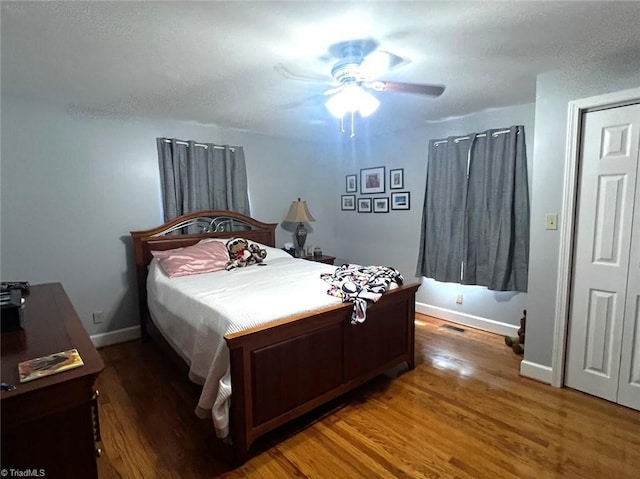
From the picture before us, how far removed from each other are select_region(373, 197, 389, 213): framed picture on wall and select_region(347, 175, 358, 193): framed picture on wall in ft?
1.31

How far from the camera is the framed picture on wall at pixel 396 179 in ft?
13.8

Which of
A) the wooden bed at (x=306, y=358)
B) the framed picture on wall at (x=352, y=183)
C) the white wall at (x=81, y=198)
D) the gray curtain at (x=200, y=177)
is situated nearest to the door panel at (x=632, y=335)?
the wooden bed at (x=306, y=358)

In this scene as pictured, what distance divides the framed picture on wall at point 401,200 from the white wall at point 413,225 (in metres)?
0.06

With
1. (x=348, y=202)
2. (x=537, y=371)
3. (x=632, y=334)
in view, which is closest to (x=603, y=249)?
(x=632, y=334)

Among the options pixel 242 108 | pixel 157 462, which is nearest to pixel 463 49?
pixel 242 108

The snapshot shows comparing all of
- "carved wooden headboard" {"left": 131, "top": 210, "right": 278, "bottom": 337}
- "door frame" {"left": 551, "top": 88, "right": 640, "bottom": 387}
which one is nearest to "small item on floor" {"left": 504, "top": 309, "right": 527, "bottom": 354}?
"door frame" {"left": 551, "top": 88, "right": 640, "bottom": 387}

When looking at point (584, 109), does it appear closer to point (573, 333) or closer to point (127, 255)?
point (573, 333)

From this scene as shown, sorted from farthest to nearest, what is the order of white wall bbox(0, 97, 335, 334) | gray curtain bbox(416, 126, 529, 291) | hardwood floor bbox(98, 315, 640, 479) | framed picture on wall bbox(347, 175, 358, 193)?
framed picture on wall bbox(347, 175, 358, 193)
gray curtain bbox(416, 126, 529, 291)
white wall bbox(0, 97, 335, 334)
hardwood floor bbox(98, 315, 640, 479)

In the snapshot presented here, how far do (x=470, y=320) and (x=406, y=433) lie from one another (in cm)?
208

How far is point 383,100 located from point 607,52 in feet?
4.92

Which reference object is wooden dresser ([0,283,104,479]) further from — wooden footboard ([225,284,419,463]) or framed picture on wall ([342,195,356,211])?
framed picture on wall ([342,195,356,211])

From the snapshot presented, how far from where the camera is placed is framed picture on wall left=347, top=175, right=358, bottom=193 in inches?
189

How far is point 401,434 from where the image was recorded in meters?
2.01

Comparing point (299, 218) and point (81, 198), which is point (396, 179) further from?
point (81, 198)
